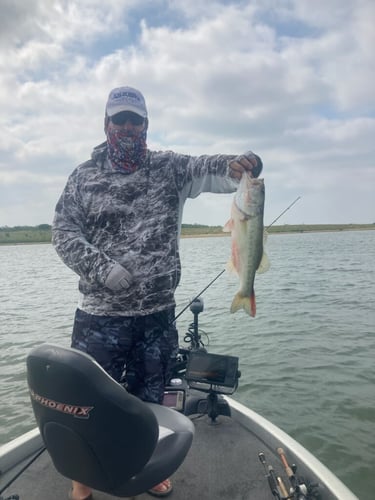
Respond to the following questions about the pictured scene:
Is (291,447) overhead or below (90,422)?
below

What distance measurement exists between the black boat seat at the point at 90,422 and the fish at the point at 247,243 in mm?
1314

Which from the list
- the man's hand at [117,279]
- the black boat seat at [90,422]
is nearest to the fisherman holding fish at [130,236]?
the man's hand at [117,279]

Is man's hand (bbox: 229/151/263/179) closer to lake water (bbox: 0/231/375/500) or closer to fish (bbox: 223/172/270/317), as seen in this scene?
fish (bbox: 223/172/270/317)

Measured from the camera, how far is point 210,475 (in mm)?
3582

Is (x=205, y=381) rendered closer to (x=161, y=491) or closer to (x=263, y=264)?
(x=161, y=491)

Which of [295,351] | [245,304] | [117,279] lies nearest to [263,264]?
[245,304]

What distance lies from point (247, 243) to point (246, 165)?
0.62 meters

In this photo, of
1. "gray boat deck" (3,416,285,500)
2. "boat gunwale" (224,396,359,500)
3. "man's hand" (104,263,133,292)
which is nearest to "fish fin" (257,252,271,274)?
"man's hand" (104,263,133,292)

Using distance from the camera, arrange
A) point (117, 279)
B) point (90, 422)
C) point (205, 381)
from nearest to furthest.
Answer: point (90, 422)
point (117, 279)
point (205, 381)

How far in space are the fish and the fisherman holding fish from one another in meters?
0.17

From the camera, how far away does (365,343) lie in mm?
10000

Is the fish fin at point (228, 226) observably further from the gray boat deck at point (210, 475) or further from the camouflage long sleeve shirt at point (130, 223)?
the gray boat deck at point (210, 475)

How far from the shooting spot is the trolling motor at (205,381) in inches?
159

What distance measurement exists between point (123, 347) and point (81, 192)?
1.24 metres
